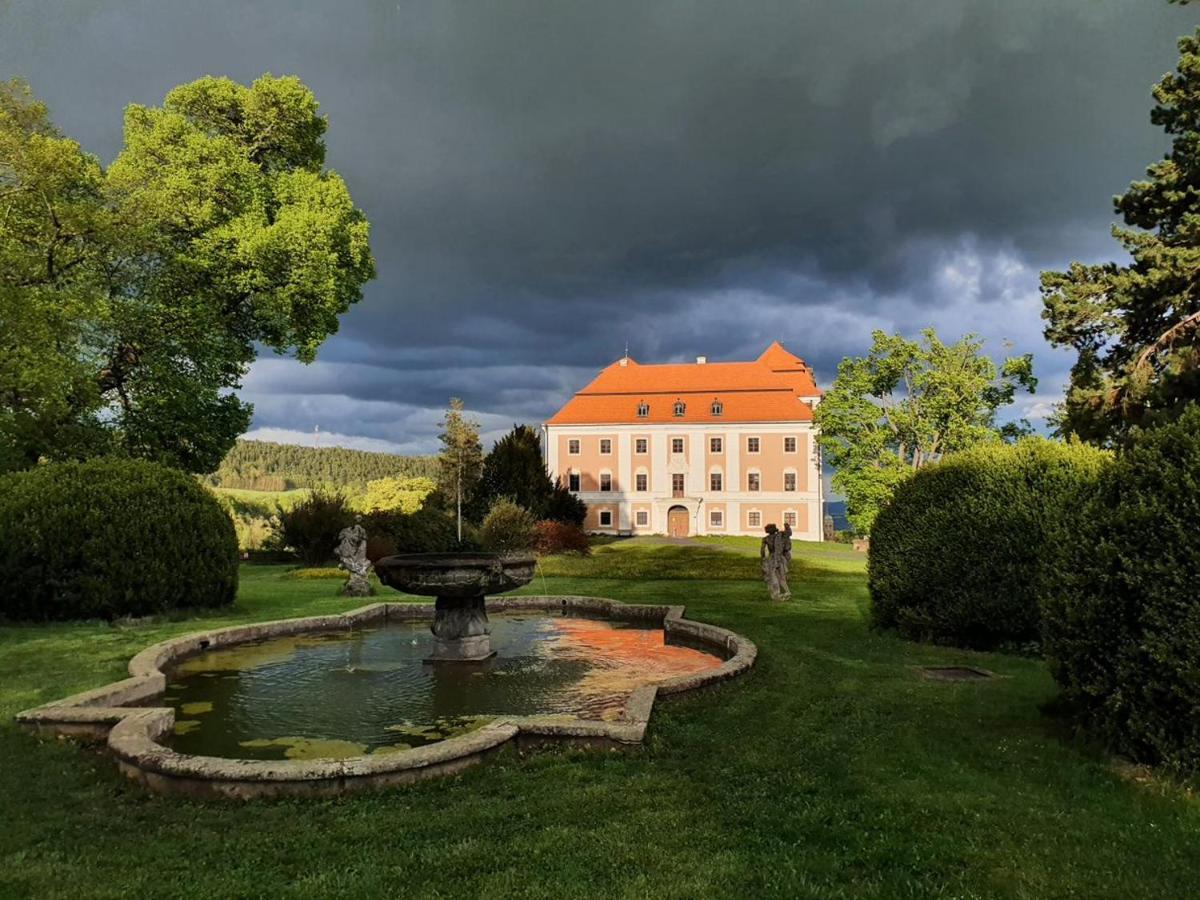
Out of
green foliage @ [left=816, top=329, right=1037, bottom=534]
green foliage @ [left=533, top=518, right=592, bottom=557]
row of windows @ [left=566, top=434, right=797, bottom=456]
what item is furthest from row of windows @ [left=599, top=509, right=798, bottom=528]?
green foliage @ [left=533, top=518, right=592, bottom=557]

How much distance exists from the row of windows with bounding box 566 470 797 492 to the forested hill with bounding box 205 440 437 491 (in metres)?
50.1

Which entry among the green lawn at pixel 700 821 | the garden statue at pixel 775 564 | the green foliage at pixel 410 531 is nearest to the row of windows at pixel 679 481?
the green foliage at pixel 410 531

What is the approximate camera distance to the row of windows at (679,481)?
52.9 metres

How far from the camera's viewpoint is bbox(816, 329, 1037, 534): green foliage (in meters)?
33.5

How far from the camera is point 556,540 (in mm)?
29016

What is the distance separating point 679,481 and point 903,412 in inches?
868

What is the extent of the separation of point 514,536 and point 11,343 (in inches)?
641

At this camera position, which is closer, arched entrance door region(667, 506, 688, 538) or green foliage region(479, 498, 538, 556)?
green foliage region(479, 498, 538, 556)

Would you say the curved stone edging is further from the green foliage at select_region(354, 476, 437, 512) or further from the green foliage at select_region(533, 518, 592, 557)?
the green foliage at select_region(354, 476, 437, 512)

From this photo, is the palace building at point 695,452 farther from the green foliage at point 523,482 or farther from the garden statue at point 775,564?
the garden statue at point 775,564

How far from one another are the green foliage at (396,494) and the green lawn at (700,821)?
1239 inches

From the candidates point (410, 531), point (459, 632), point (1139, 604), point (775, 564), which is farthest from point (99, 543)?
point (410, 531)

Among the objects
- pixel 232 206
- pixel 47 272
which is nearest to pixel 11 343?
pixel 47 272

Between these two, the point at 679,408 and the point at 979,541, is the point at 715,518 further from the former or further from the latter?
the point at 979,541
